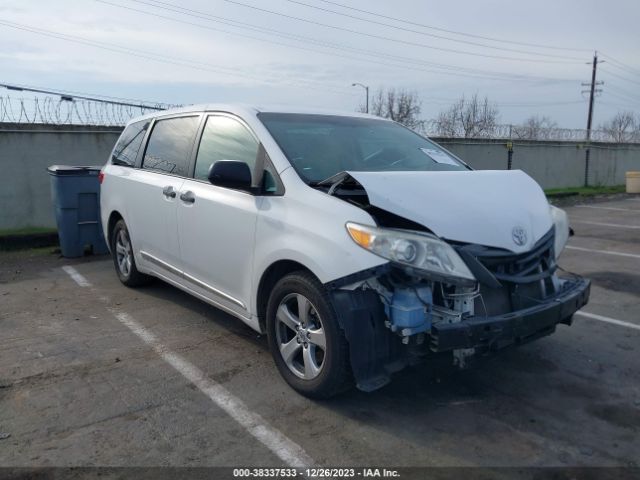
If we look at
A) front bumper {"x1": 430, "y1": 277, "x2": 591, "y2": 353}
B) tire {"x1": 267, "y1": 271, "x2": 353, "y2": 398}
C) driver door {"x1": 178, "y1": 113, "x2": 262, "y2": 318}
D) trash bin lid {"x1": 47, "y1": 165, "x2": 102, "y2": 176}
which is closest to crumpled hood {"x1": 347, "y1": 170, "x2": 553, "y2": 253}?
front bumper {"x1": 430, "y1": 277, "x2": 591, "y2": 353}

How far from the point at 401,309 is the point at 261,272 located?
3.75 feet

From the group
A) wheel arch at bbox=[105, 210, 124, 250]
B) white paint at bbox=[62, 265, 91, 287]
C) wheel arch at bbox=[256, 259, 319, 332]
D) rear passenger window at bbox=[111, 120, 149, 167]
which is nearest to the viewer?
wheel arch at bbox=[256, 259, 319, 332]

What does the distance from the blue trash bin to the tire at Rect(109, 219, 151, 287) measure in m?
1.92

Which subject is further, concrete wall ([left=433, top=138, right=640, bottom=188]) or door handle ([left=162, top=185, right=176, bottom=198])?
concrete wall ([left=433, top=138, right=640, bottom=188])

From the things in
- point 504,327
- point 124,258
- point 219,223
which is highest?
point 219,223

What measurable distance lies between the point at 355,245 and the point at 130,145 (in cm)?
397

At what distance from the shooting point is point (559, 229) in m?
4.41

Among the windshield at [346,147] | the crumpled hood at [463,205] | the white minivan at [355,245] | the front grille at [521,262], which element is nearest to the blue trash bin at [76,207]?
the white minivan at [355,245]

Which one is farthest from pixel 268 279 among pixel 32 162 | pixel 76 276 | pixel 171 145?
pixel 32 162

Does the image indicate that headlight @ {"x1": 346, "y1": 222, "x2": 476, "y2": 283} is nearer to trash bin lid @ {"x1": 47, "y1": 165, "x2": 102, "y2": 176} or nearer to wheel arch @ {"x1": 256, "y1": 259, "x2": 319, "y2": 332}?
wheel arch @ {"x1": 256, "y1": 259, "x2": 319, "y2": 332}

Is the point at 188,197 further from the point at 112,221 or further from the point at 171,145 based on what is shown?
the point at 112,221

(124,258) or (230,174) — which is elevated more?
(230,174)

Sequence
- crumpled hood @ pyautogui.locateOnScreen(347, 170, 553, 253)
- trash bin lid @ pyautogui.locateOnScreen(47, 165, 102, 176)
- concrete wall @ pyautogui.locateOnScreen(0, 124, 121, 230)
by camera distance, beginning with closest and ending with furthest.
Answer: crumpled hood @ pyautogui.locateOnScreen(347, 170, 553, 253)
trash bin lid @ pyautogui.locateOnScreen(47, 165, 102, 176)
concrete wall @ pyautogui.locateOnScreen(0, 124, 121, 230)

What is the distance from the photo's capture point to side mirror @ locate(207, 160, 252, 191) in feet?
13.4
